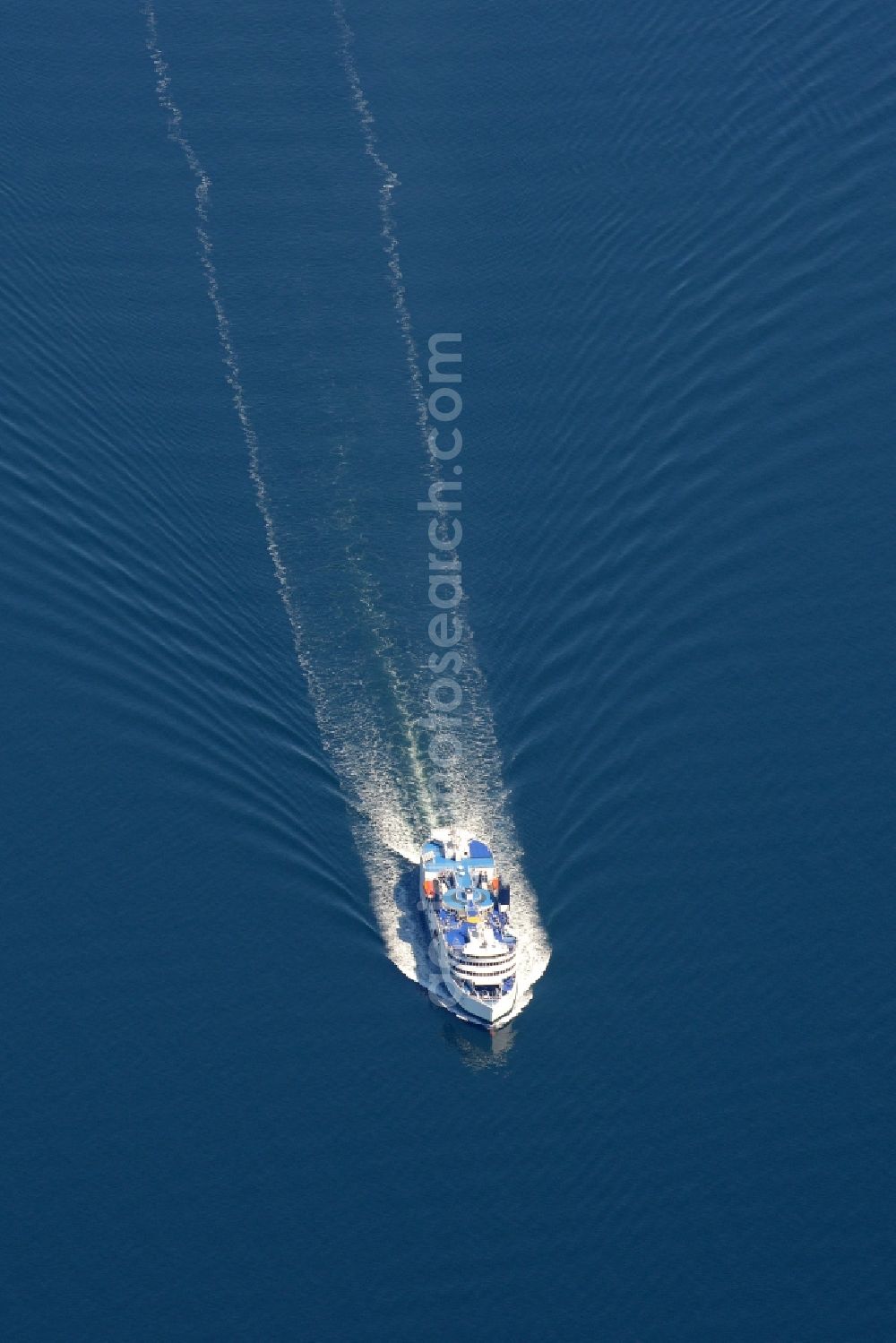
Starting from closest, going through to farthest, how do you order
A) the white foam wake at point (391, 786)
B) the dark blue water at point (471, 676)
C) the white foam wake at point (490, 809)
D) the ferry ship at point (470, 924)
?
1. the dark blue water at point (471, 676)
2. the ferry ship at point (470, 924)
3. the white foam wake at point (490, 809)
4. the white foam wake at point (391, 786)

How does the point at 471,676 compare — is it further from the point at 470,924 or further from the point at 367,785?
the point at 470,924

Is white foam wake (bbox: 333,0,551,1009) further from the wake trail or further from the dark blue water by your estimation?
the wake trail

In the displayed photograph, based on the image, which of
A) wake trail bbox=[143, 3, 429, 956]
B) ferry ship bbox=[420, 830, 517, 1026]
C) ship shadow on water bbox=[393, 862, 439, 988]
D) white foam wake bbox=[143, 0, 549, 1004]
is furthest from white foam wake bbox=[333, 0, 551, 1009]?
ship shadow on water bbox=[393, 862, 439, 988]

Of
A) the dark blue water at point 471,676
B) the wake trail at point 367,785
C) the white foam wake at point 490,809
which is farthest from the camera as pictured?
the wake trail at point 367,785

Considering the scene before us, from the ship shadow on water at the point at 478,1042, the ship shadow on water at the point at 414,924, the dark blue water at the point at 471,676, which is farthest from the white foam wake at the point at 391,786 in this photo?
the ship shadow on water at the point at 478,1042

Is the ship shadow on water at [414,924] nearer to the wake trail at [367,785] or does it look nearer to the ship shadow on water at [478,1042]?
the wake trail at [367,785]

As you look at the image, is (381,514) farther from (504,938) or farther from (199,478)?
(504,938)
